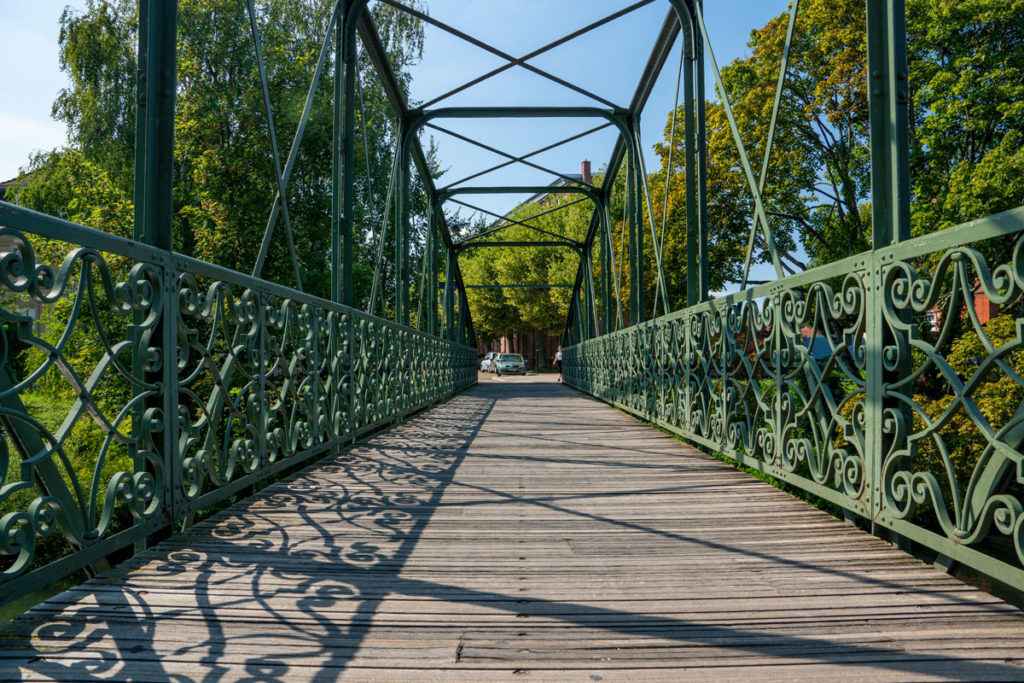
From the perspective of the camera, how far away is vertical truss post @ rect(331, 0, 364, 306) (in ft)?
19.2

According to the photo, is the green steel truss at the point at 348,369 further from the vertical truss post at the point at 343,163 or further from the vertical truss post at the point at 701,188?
the vertical truss post at the point at 343,163

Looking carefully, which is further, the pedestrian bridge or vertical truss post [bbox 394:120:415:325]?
vertical truss post [bbox 394:120:415:325]

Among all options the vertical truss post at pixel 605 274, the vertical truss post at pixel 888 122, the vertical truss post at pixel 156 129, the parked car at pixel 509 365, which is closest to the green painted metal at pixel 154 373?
the vertical truss post at pixel 156 129

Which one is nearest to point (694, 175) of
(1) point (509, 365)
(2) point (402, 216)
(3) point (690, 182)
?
(3) point (690, 182)

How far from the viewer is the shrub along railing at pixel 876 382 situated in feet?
5.98

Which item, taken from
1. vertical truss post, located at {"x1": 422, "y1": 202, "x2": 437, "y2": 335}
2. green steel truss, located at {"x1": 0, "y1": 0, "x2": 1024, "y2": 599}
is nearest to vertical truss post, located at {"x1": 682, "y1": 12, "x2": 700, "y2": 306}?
green steel truss, located at {"x1": 0, "y1": 0, "x2": 1024, "y2": 599}

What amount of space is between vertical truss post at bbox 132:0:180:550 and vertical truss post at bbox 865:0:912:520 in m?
2.58

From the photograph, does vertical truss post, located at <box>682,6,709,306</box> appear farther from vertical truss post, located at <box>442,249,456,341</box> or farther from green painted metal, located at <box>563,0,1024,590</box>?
vertical truss post, located at <box>442,249,456,341</box>

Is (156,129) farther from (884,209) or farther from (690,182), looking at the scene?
(690,182)

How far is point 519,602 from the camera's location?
1920 mm

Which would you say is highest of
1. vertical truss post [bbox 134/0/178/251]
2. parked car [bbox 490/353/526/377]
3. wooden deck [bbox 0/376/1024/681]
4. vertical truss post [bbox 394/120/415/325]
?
vertical truss post [bbox 394/120/415/325]

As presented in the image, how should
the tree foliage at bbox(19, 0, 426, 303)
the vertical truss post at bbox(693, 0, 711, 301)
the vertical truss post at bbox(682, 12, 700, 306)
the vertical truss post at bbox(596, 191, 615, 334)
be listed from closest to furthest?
the vertical truss post at bbox(693, 0, 711, 301) → the vertical truss post at bbox(682, 12, 700, 306) → the vertical truss post at bbox(596, 191, 615, 334) → the tree foliage at bbox(19, 0, 426, 303)

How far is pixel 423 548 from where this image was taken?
2.47 metres

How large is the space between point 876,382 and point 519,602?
1.55m
